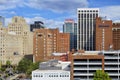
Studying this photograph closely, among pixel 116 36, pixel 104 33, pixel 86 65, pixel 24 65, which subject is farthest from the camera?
pixel 116 36

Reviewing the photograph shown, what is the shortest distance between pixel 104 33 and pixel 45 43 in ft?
102

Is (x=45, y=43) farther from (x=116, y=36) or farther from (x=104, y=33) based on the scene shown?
(x=116, y=36)

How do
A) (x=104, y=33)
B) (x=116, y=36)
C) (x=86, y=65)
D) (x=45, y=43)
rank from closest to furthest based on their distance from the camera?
(x=86, y=65)
(x=45, y=43)
(x=104, y=33)
(x=116, y=36)

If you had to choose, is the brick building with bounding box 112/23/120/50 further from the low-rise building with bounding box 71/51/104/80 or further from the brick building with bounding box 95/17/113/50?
the low-rise building with bounding box 71/51/104/80

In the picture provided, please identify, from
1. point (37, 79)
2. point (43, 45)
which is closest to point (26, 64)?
point (43, 45)

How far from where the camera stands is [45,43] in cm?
16838

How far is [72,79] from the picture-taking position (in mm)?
94812

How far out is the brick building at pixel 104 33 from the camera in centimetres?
17562

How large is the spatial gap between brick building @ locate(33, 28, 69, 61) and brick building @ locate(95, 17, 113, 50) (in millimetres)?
19802

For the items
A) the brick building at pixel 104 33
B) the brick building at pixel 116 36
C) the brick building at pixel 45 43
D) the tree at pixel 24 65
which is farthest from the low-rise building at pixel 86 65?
the brick building at pixel 116 36

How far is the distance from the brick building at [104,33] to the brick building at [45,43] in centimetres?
1980

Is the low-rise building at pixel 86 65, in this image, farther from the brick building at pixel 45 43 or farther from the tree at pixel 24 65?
the tree at pixel 24 65

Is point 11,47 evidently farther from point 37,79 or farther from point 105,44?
point 37,79

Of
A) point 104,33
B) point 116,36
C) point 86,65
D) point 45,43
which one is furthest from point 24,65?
point 86,65
